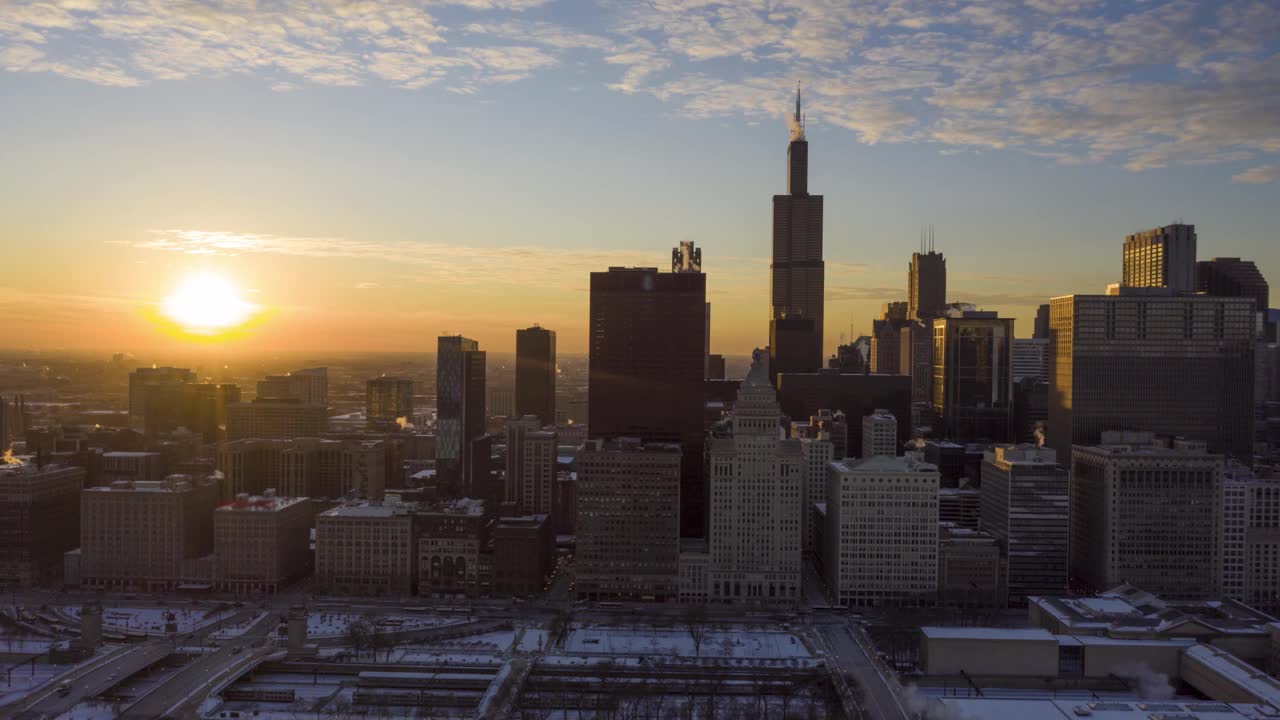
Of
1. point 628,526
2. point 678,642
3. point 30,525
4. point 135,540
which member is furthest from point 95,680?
point 628,526

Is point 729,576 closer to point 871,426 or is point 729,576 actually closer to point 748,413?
point 748,413

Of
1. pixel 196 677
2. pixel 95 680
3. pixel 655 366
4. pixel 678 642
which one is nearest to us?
pixel 95 680

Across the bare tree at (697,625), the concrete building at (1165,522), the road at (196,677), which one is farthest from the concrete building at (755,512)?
the road at (196,677)

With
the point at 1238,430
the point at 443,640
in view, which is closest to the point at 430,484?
the point at 443,640

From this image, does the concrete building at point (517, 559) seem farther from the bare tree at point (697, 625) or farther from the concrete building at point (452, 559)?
the bare tree at point (697, 625)

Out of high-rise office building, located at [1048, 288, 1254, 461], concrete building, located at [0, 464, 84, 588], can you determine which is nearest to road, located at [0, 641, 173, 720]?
concrete building, located at [0, 464, 84, 588]

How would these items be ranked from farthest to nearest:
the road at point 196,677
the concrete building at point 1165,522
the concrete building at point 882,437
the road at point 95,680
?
the concrete building at point 882,437, the concrete building at point 1165,522, the road at point 196,677, the road at point 95,680

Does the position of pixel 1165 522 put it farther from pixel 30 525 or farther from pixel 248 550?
pixel 30 525
